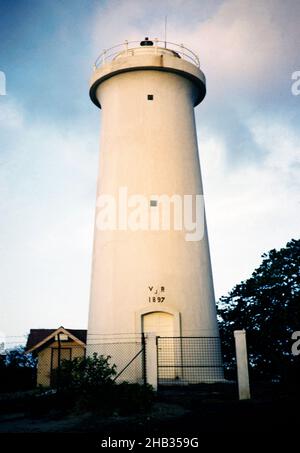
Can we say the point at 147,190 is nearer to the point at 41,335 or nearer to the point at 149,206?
the point at 149,206

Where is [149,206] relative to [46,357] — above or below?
above

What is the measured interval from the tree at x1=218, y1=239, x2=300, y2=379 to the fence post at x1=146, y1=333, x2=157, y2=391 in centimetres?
1055

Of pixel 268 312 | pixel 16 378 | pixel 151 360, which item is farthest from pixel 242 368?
pixel 16 378

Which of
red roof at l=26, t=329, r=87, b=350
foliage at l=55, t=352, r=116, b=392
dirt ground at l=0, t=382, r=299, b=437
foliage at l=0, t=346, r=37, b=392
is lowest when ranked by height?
dirt ground at l=0, t=382, r=299, b=437

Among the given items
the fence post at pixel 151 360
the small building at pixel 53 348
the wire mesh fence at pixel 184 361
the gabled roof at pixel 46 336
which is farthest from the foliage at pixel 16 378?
the fence post at pixel 151 360

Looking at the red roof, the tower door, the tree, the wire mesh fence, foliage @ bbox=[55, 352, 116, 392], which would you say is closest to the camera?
foliage @ bbox=[55, 352, 116, 392]

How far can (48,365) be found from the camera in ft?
80.5

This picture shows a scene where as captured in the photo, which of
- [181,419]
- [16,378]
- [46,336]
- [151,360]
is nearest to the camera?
[181,419]

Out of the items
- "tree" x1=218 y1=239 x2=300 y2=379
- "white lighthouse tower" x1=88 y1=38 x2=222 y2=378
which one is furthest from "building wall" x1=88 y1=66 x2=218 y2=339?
"tree" x1=218 y1=239 x2=300 y2=379

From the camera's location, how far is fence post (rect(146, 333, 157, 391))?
1345 cm

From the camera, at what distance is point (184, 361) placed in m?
Answer: 15.2

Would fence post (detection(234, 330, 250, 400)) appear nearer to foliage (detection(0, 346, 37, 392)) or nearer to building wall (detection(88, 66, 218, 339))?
building wall (detection(88, 66, 218, 339))

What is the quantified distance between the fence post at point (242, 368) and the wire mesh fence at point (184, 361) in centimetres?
251

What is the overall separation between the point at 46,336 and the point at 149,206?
13.3 m
